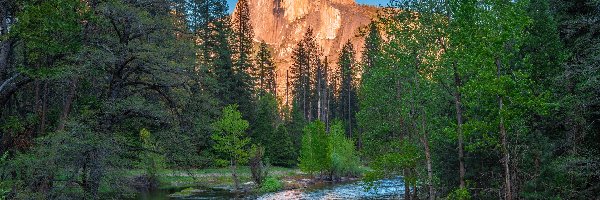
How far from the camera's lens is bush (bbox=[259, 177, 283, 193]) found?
35188 mm

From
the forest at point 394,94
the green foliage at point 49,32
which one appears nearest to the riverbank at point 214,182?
the forest at point 394,94

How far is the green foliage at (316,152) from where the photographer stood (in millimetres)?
42938

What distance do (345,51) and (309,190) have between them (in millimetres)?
38972

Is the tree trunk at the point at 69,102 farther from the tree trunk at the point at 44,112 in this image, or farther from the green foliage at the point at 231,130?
the green foliage at the point at 231,130

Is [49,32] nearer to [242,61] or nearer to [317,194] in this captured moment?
[317,194]

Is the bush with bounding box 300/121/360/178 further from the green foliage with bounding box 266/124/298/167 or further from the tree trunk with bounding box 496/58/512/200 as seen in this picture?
the tree trunk with bounding box 496/58/512/200

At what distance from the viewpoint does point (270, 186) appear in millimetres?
35750

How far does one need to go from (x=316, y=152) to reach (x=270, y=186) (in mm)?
8354

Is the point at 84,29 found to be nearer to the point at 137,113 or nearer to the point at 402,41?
the point at 137,113

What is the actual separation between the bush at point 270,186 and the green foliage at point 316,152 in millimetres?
6712

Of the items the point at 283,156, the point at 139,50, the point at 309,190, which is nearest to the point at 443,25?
the point at 139,50

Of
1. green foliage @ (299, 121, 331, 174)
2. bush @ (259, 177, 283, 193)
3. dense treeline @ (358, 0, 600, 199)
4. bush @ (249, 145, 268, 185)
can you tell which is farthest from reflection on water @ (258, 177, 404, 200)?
dense treeline @ (358, 0, 600, 199)

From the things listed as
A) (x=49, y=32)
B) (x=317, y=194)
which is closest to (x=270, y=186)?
(x=317, y=194)

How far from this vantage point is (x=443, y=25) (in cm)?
1739
